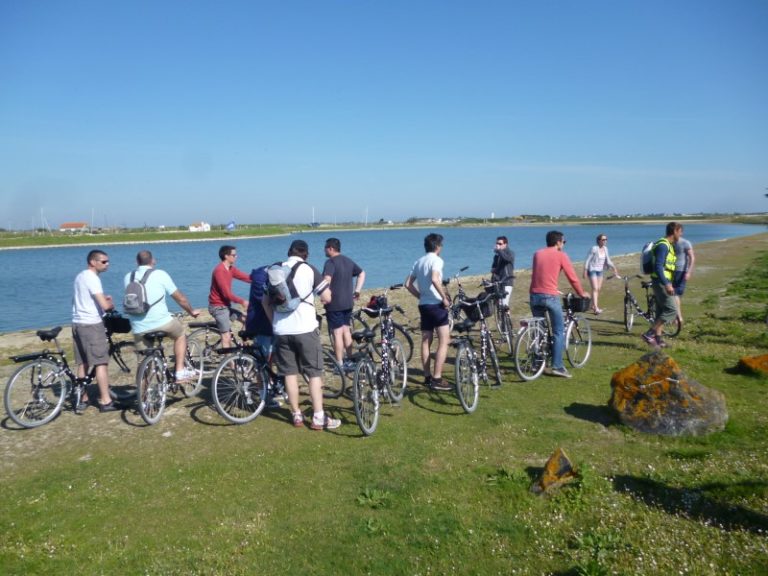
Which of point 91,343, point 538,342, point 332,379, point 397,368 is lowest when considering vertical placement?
point 332,379

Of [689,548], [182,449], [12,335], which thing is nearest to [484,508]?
[689,548]

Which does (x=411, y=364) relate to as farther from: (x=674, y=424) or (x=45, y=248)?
(x=45, y=248)

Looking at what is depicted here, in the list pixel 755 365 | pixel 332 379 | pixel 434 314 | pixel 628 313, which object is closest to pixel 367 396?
pixel 434 314

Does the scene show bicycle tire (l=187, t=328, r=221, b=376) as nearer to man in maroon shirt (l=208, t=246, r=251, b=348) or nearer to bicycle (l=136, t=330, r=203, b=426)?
man in maroon shirt (l=208, t=246, r=251, b=348)

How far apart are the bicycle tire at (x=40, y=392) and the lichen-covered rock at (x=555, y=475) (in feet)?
20.7

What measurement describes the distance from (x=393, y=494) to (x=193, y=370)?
4.31 metres

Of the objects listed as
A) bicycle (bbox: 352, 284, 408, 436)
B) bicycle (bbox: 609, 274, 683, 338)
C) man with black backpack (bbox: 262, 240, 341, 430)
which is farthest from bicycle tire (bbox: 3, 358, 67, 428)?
bicycle (bbox: 609, 274, 683, 338)

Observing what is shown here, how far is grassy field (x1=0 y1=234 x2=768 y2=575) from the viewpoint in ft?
12.5

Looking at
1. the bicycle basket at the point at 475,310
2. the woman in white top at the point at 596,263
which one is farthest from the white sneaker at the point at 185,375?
the woman in white top at the point at 596,263

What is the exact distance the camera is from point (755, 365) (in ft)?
25.5

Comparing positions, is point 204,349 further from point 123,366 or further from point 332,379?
point 332,379

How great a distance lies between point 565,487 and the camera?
15.0 feet

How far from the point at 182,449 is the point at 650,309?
33.1 feet

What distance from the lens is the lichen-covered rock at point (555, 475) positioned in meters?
4.57
